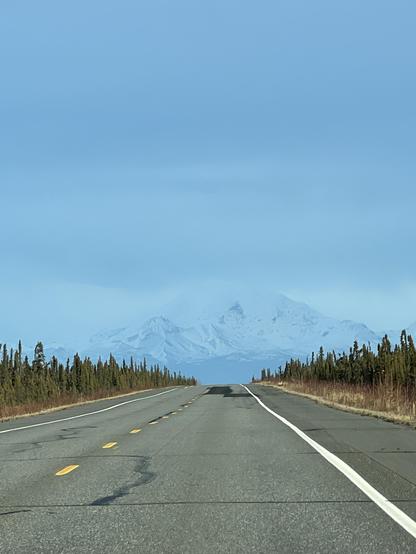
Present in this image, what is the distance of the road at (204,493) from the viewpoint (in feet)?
21.6

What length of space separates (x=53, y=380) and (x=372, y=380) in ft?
95.3

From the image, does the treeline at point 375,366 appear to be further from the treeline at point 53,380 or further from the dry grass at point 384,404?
the treeline at point 53,380

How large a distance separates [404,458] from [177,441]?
217 inches

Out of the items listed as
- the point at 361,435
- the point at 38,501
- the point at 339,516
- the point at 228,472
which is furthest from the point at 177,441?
the point at 339,516

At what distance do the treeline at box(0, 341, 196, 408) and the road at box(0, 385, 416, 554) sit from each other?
1194 inches

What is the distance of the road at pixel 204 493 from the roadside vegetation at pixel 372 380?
8.29m

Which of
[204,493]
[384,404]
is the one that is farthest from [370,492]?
[384,404]

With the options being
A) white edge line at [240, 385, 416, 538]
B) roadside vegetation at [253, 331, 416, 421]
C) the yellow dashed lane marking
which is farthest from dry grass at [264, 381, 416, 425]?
the yellow dashed lane marking

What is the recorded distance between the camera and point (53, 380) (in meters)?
69.3

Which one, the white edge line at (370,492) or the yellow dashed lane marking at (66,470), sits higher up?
the yellow dashed lane marking at (66,470)

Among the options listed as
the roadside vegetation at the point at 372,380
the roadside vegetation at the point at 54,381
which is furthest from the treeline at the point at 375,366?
the roadside vegetation at the point at 54,381

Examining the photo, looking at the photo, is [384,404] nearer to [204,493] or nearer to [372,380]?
[204,493]

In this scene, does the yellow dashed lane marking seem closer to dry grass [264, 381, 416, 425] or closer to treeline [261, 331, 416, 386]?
dry grass [264, 381, 416, 425]

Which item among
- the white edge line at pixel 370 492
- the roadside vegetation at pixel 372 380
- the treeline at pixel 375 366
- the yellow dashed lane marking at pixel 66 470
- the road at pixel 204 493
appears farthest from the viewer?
the treeline at pixel 375 366
